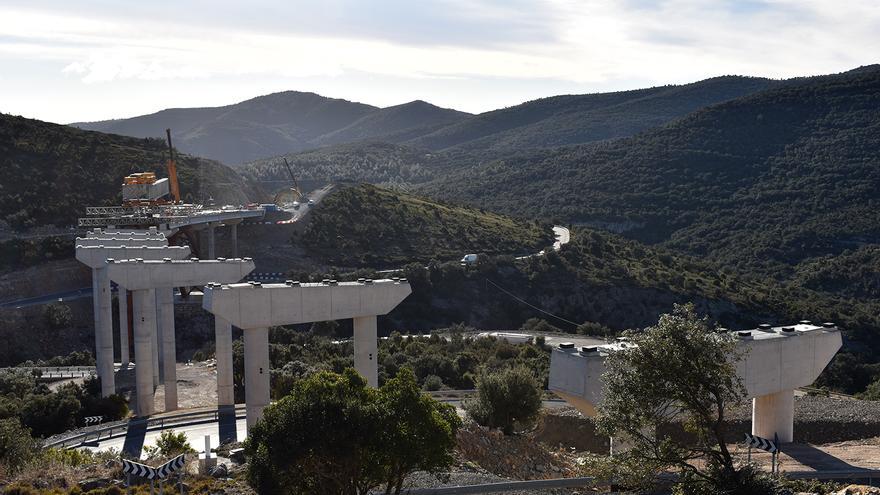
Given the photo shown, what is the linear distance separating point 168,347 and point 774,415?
20334 millimetres

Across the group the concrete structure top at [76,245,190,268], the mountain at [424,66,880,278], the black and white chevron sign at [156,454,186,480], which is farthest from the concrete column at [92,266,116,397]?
the mountain at [424,66,880,278]

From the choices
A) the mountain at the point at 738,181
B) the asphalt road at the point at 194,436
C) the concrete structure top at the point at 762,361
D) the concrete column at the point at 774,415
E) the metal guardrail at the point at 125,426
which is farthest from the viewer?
the mountain at the point at 738,181

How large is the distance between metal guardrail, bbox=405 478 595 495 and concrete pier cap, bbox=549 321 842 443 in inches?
76.6

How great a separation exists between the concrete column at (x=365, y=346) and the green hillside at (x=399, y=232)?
4463 centimetres

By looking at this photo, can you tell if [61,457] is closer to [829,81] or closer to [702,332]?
[702,332]

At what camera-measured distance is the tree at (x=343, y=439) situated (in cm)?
1691

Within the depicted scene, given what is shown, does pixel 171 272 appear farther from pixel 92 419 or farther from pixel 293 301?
pixel 293 301

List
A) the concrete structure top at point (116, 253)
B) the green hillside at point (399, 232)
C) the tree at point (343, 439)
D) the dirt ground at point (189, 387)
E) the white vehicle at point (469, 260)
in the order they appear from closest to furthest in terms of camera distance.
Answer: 1. the tree at point (343, 439)
2. the dirt ground at point (189, 387)
3. the concrete structure top at point (116, 253)
4. the white vehicle at point (469, 260)
5. the green hillside at point (399, 232)

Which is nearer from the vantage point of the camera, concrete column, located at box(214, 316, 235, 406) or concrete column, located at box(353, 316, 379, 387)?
concrete column, located at box(353, 316, 379, 387)

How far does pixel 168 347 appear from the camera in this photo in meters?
34.8

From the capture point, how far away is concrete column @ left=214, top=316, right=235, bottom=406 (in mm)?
31781

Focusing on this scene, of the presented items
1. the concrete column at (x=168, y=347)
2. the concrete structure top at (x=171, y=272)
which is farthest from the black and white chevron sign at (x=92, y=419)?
the concrete structure top at (x=171, y=272)

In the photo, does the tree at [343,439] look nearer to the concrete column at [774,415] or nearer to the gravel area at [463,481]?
the gravel area at [463,481]

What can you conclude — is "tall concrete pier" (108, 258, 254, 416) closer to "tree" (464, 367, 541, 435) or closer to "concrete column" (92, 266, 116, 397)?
"concrete column" (92, 266, 116, 397)
